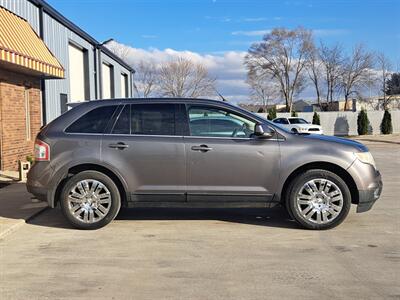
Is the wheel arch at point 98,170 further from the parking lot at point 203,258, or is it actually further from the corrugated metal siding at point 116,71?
the corrugated metal siding at point 116,71

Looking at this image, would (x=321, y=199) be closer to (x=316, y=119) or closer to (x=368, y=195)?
(x=368, y=195)

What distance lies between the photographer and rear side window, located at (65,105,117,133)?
23.8ft

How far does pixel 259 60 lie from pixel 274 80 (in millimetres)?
3979

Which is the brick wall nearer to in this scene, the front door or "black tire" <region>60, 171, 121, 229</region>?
"black tire" <region>60, 171, 121, 229</region>

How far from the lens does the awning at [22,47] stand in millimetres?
10672

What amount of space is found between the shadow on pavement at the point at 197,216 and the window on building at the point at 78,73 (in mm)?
13433

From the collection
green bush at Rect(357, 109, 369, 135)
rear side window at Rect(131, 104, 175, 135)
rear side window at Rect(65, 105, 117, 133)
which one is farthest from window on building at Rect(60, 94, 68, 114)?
green bush at Rect(357, 109, 369, 135)

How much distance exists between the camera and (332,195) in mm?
6953

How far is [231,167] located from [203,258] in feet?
5.41

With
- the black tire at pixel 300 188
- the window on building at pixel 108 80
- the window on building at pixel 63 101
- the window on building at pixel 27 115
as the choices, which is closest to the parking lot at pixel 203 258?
the black tire at pixel 300 188

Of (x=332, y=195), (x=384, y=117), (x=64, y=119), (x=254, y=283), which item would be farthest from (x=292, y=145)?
(x=384, y=117)

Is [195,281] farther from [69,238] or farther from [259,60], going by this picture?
[259,60]

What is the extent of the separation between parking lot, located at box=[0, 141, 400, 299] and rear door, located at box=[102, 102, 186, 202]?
57 cm

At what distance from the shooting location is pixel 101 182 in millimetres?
7078
